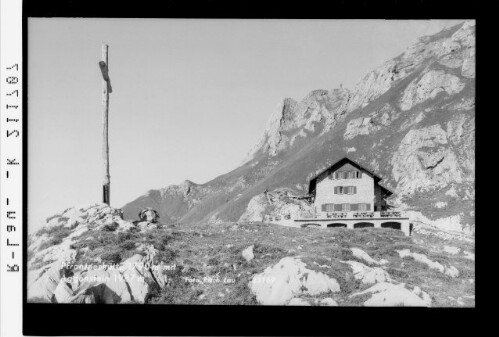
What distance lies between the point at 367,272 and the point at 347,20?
6.08m

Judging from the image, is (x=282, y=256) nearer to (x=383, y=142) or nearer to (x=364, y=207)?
(x=364, y=207)

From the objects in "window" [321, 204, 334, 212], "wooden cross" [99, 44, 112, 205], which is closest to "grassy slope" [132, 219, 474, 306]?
"window" [321, 204, 334, 212]

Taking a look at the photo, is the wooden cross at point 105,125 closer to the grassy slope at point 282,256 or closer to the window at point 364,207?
the grassy slope at point 282,256

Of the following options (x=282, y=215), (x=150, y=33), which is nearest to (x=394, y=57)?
(x=282, y=215)

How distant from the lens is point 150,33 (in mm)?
15625

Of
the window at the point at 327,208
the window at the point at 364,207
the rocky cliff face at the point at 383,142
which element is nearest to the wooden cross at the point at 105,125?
the rocky cliff face at the point at 383,142

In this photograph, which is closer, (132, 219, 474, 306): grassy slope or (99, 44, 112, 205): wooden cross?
(132, 219, 474, 306): grassy slope

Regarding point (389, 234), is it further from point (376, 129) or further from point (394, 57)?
point (394, 57)

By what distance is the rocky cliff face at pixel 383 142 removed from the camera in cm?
1522

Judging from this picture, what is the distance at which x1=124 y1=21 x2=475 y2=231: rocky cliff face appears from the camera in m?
15.2

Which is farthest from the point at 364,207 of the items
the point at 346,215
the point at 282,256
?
the point at 282,256

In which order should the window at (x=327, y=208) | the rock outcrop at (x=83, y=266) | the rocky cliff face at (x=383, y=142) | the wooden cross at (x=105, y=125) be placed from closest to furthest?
the rock outcrop at (x=83, y=266) → the rocky cliff face at (x=383, y=142) → the wooden cross at (x=105, y=125) → the window at (x=327, y=208)

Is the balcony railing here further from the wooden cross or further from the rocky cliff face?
the wooden cross

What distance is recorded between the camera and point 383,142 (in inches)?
629
